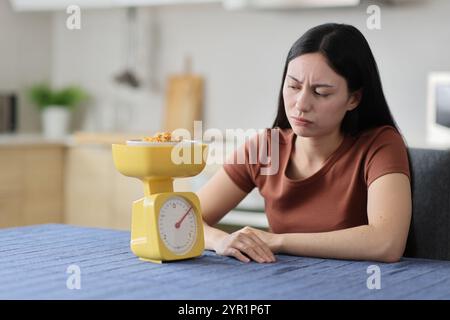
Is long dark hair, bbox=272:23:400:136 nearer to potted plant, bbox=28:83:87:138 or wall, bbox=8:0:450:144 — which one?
wall, bbox=8:0:450:144

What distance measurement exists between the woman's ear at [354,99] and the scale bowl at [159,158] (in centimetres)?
45

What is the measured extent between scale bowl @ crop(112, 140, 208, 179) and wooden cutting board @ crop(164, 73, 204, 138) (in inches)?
105

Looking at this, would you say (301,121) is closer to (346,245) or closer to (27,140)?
(346,245)

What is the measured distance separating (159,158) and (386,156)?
56 centimetres

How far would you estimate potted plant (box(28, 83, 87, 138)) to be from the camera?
15.3ft

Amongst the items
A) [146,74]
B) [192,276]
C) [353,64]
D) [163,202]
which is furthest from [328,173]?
[146,74]

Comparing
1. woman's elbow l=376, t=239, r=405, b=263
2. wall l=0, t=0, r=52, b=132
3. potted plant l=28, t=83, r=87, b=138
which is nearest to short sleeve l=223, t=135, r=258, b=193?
woman's elbow l=376, t=239, r=405, b=263

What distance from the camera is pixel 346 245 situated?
5.65 feet

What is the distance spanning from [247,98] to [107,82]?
3.17 feet

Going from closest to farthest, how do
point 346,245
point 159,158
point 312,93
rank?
point 159,158 < point 346,245 < point 312,93

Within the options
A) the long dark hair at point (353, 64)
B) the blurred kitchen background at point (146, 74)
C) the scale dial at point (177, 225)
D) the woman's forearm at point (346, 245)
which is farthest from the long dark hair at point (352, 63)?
the blurred kitchen background at point (146, 74)

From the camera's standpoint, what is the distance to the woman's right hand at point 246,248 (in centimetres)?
167

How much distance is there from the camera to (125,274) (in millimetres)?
1508

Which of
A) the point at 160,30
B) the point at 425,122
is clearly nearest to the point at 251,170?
the point at 425,122
